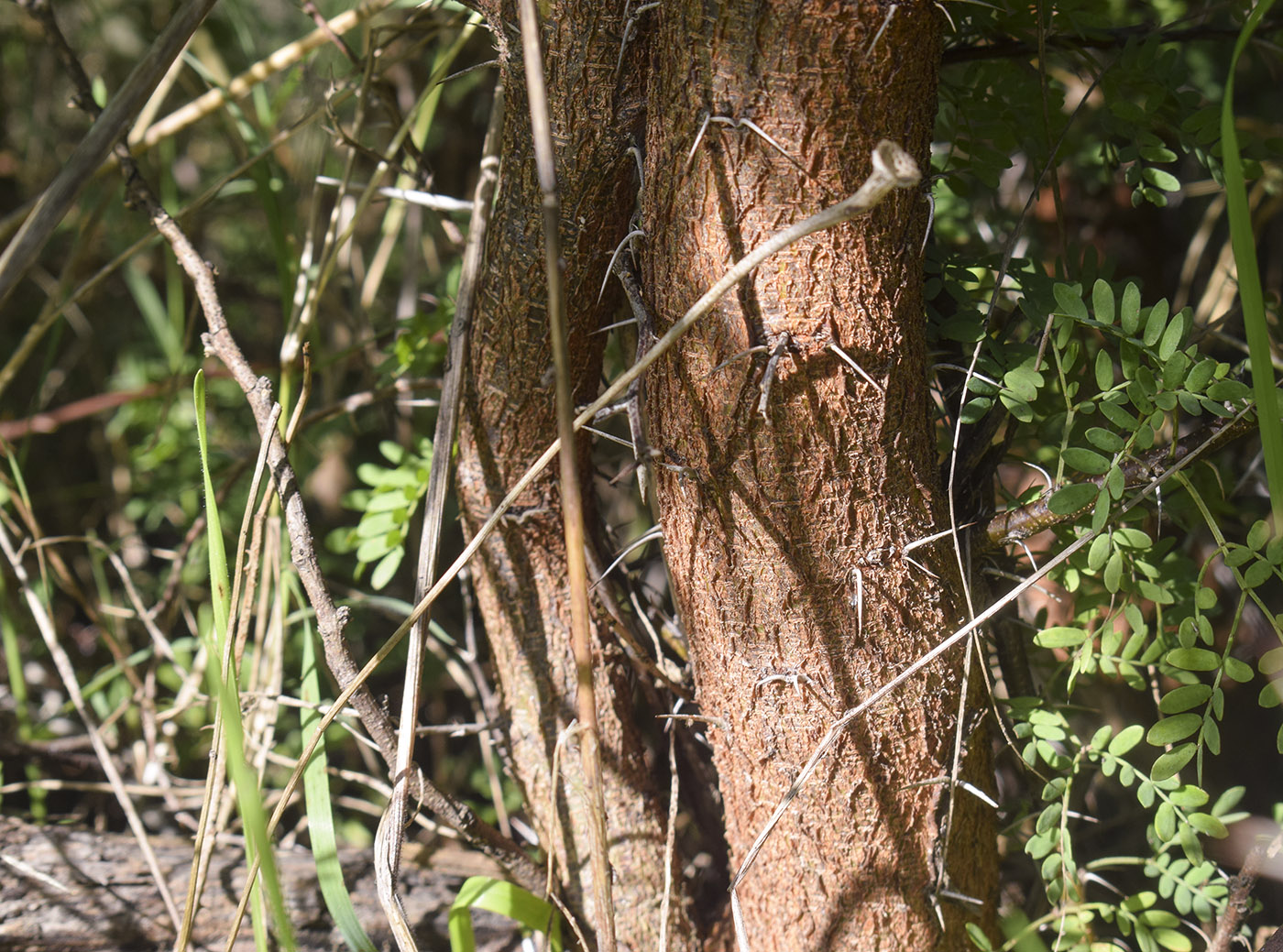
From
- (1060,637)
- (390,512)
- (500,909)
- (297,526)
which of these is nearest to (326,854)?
(500,909)

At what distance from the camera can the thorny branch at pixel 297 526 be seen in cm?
82

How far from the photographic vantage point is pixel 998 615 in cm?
88

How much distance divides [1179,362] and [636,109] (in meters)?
0.49

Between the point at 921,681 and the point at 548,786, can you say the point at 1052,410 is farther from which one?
the point at 548,786

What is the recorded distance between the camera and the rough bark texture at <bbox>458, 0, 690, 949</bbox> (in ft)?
2.41

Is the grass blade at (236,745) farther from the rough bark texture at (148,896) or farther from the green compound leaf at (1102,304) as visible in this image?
the green compound leaf at (1102,304)

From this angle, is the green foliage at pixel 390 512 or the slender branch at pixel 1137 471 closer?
the slender branch at pixel 1137 471

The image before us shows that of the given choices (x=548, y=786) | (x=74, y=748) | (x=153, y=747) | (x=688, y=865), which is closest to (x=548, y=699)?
(x=548, y=786)

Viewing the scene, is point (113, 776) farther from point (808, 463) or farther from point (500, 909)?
point (808, 463)

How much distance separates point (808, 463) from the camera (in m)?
0.69

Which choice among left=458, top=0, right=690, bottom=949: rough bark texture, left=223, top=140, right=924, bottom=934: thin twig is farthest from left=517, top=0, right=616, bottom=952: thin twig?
left=458, top=0, right=690, bottom=949: rough bark texture

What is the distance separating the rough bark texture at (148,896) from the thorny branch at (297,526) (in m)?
0.13

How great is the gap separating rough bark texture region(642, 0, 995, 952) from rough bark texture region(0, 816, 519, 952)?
1.25ft

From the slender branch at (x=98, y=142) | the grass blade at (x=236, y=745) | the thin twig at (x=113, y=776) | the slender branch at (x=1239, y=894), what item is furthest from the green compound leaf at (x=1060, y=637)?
the thin twig at (x=113, y=776)
